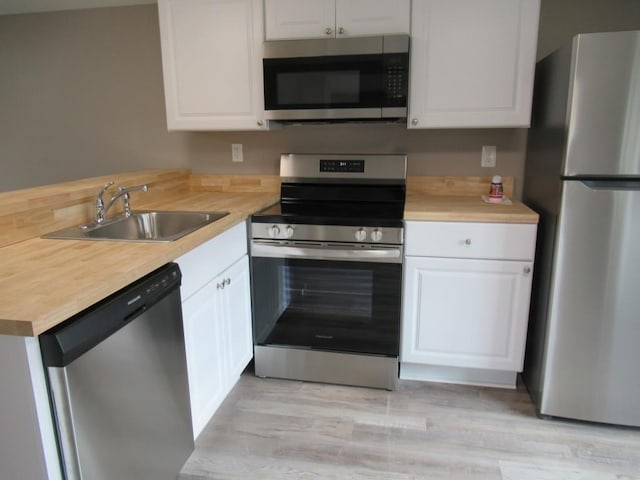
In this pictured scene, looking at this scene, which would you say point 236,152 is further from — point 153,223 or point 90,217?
point 90,217

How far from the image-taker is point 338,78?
2.12 m

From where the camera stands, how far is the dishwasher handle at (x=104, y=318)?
0.96 meters

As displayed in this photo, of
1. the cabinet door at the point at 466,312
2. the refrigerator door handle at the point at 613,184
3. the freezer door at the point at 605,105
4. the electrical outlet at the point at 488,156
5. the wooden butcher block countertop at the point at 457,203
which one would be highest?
the freezer door at the point at 605,105

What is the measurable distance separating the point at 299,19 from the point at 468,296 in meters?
1.59

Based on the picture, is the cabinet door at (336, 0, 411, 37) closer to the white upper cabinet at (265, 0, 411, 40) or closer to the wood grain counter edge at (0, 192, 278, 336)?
the white upper cabinet at (265, 0, 411, 40)

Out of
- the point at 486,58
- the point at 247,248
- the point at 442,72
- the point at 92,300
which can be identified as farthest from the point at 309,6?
the point at 92,300

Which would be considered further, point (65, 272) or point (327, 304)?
point (327, 304)

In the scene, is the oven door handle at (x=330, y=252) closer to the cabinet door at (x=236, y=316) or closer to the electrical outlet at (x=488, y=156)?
the cabinet door at (x=236, y=316)

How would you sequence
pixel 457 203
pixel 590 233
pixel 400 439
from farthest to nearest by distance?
pixel 457 203 < pixel 400 439 < pixel 590 233

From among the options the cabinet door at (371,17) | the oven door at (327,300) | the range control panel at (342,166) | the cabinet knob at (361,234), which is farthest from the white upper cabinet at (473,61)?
the oven door at (327,300)

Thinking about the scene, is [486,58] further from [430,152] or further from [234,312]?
[234,312]

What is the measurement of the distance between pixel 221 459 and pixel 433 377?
116cm

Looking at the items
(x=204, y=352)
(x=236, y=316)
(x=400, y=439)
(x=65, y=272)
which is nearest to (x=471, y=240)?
(x=400, y=439)

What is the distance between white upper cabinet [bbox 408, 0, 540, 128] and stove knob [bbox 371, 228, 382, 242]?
63 centimetres
